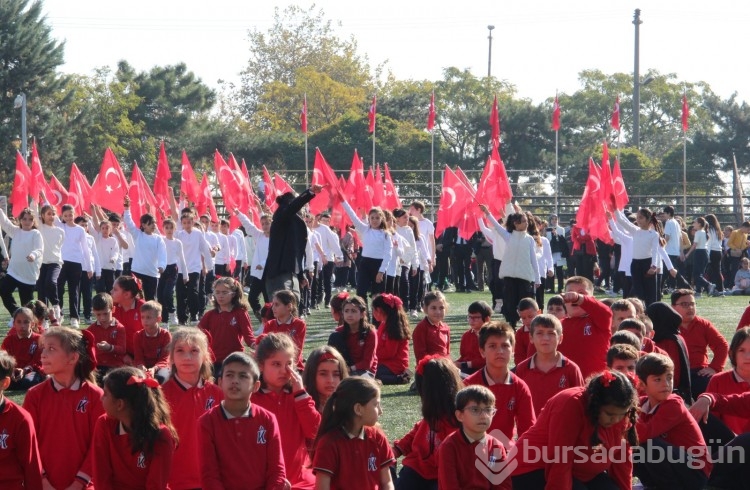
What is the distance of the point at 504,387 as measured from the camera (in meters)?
7.73

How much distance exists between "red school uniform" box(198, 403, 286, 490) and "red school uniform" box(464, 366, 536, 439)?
5.44 feet

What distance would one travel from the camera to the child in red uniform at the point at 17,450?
670 cm

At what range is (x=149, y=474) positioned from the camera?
21.3ft

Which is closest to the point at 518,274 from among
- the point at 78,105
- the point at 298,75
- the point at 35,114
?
the point at 35,114

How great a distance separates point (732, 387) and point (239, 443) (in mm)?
3728

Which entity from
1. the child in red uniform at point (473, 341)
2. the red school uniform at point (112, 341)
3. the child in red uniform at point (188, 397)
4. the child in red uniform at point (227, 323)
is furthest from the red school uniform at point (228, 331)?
→ the child in red uniform at point (188, 397)

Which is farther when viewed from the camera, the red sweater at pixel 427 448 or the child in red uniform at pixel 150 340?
the child in red uniform at pixel 150 340

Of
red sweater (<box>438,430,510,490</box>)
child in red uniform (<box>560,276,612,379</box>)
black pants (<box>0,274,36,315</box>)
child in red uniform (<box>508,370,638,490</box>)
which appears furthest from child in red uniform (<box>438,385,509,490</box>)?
black pants (<box>0,274,36,315</box>)

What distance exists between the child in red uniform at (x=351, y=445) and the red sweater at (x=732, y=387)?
2953mm

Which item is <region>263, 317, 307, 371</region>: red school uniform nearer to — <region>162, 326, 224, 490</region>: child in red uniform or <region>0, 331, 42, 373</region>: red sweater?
<region>0, 331, 42, 373</region>: red sweater

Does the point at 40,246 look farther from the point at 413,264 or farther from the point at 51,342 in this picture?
the point at 51,342

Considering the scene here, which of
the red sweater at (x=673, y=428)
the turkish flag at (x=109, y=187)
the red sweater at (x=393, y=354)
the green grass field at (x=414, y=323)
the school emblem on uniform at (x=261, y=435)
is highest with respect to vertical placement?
the turkish flag at (x=109, y=187)

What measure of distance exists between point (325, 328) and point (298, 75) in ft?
187

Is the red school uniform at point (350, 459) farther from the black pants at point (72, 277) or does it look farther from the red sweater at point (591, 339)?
the black pants at point (72, 277)
